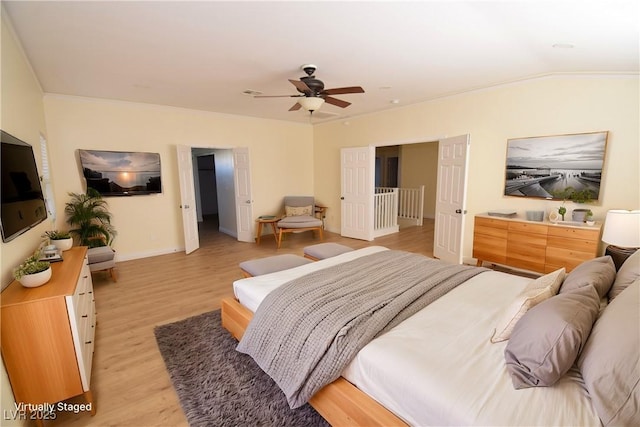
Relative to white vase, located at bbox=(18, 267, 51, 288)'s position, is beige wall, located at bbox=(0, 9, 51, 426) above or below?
above

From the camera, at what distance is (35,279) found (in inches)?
67.9

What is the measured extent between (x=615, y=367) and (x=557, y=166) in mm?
3359

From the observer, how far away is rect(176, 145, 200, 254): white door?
498cm

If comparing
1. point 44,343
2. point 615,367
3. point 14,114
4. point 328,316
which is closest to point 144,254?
point 14,114

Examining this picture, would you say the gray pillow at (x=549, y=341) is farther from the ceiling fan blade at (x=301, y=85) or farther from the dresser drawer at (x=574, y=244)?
the ceiling fan blade at (x=301, y=85)

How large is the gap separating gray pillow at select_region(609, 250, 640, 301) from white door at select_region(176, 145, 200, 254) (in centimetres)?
534

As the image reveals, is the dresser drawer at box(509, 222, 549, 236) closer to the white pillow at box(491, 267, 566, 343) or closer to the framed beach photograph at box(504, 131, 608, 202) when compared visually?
the framed beach photograph at box(504, 131, 608, 202)

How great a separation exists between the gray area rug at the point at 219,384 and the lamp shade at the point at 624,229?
2.94 metres

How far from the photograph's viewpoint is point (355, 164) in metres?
5.94

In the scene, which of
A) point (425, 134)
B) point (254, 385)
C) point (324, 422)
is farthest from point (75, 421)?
point (425, 134)

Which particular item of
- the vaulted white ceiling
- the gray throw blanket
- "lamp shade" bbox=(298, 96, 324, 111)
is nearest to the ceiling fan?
"lamp shade" bbox=(298, 96, 324, 111)

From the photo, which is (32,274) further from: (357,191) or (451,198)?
(357,191)

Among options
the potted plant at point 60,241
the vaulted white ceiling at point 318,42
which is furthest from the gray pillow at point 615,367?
the potted plant at point 60,241

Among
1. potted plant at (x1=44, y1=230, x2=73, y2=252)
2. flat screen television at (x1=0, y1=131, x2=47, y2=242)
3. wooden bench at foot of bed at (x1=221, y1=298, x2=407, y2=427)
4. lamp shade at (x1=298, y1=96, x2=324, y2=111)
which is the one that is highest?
lamp shade at (x1=298, y1=96, x2=324, y2=111)
